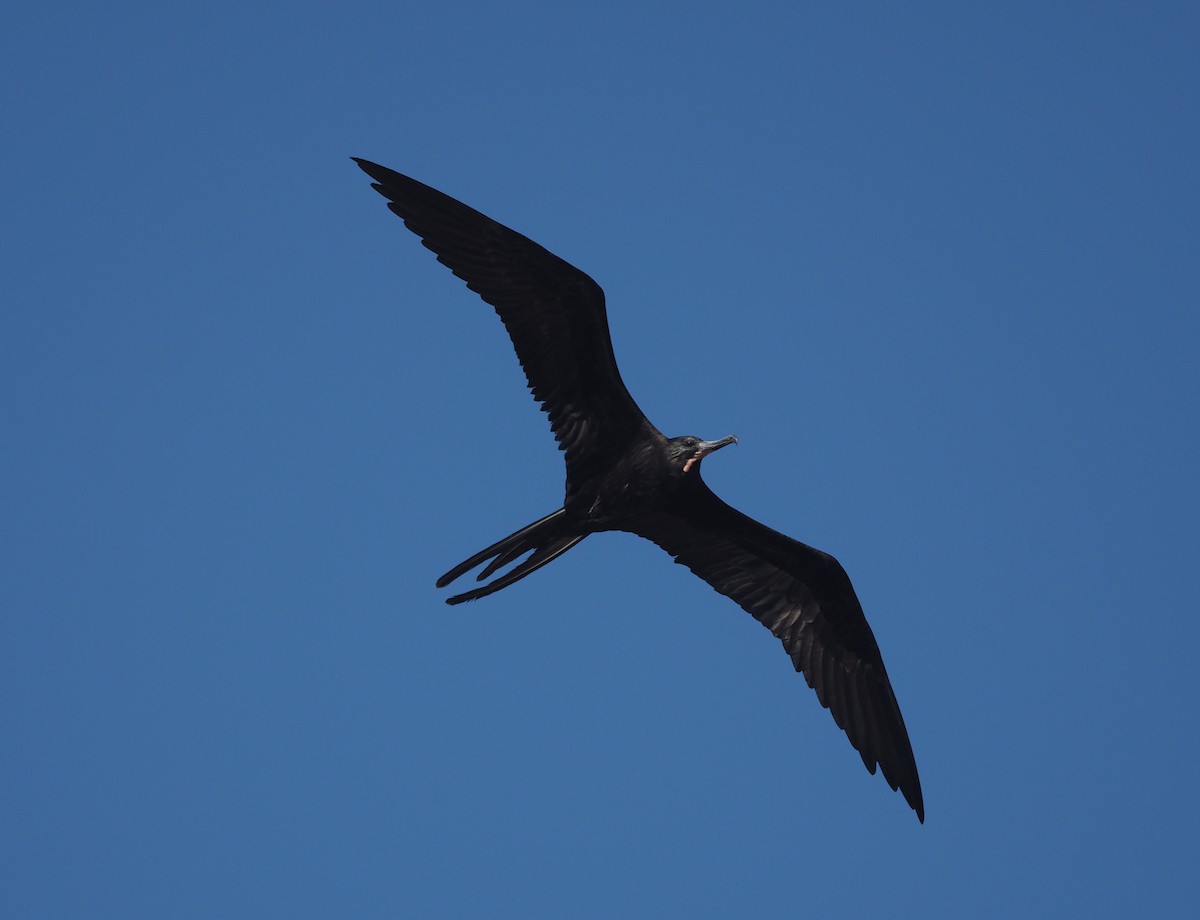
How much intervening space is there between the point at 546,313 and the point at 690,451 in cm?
124

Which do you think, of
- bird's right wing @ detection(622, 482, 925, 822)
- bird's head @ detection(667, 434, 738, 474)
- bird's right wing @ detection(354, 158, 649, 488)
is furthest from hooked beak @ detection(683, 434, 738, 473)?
bird's right wing @ detection(622, 482, 925, 822)

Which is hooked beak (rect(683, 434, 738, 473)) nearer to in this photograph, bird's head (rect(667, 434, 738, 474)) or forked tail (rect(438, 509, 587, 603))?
bird's head (rect(667, 434, 738, 474))

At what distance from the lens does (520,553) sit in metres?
9.17

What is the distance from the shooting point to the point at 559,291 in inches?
348

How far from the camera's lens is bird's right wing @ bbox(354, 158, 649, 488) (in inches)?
346

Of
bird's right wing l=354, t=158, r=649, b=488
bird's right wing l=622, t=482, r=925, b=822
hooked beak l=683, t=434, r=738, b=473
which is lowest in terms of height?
bird's right wing l=622, t=482, r=925, b=822

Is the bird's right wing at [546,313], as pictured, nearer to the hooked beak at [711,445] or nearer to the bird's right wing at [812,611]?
the hooked beak at [711,445]

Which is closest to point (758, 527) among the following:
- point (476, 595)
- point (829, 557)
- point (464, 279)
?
point (829, 557)

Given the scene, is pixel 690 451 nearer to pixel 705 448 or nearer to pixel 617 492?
pixel 705 448

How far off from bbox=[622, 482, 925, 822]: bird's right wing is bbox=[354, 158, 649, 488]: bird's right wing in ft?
3.16

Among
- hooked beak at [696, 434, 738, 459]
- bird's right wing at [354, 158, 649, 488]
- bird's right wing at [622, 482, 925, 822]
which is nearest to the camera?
bird's right wing at [354, 158, 649, 488]

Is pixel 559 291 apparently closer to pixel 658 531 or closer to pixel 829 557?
pixel 658 531

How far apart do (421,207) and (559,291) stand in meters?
0.98

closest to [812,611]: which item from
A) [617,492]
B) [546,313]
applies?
[617,492]
